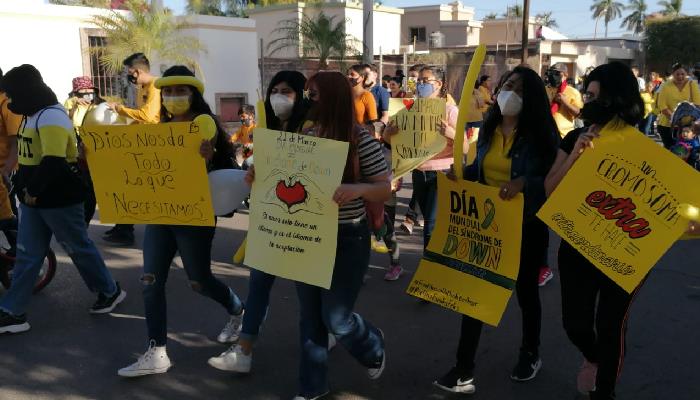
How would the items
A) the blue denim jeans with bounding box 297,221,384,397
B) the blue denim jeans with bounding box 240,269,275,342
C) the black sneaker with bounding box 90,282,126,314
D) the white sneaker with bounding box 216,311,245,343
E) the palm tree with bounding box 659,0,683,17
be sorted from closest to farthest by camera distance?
the blue denim jeans with bounding box 297,221,384,397 < the blue denim jeans with bounding box 240,269,275,342 < the white sneaker with bounding box 216,311,245,343 < the black sneaker with bounding box 90,282,126,314 < the palm tree with bounding box 659,0,683,17

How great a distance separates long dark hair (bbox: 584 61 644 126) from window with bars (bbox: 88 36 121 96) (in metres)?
15.8

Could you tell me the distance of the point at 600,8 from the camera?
100062mm

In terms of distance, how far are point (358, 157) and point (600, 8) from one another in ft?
360

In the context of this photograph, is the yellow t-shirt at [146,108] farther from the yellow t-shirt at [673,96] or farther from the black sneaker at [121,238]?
the yellow t-shirt at [673,96]

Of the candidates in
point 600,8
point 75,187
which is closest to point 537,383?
point 75,187

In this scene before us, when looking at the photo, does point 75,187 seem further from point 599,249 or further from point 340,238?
point 599,249

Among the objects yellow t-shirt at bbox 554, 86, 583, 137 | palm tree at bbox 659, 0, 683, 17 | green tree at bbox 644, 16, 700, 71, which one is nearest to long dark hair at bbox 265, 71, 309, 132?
yellow t-shirt at bbox 554, 86, 583, 137

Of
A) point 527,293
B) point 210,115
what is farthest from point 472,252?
point 210,115

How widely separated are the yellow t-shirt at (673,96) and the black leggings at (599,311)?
7.49 meters

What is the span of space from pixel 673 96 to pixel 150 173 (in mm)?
8549

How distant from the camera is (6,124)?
4.83 m

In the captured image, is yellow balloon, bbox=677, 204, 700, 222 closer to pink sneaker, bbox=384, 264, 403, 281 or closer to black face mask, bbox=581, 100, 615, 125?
black face mask, bbox=581, 100, 615, 125

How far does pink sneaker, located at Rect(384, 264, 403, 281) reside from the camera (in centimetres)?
536

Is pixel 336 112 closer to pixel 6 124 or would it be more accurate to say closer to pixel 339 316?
pixel 339 316
